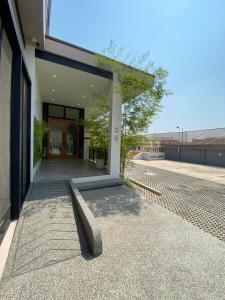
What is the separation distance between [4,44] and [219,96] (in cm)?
1582

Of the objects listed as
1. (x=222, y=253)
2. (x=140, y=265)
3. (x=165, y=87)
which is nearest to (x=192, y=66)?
(x=165, y=87)

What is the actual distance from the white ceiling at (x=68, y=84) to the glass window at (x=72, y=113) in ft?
3.95

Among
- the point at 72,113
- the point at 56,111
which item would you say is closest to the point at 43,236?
the point at 56,111

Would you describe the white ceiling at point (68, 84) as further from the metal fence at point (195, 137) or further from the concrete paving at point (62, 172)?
the metal fence at point (195, 137)

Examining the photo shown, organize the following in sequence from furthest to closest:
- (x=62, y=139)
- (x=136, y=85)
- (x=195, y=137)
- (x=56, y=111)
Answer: (x=195, y=137) < (x=62, y=139) < (x=56, y=111) < (x=136, y=85)

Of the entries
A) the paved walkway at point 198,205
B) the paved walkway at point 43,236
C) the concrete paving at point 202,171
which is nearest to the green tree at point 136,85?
the paved walkway at point 198,205

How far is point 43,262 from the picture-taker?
177 cm

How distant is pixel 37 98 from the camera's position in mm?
5844

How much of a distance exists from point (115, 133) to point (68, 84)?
2.59 m

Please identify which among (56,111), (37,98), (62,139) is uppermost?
(56,111)

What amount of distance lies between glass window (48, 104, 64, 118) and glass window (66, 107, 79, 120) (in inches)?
13.3

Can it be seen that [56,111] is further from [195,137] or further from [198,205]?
[195,137]

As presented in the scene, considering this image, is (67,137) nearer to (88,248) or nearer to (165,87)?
(165,87)

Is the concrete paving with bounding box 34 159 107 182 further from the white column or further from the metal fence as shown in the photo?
the metal fence
